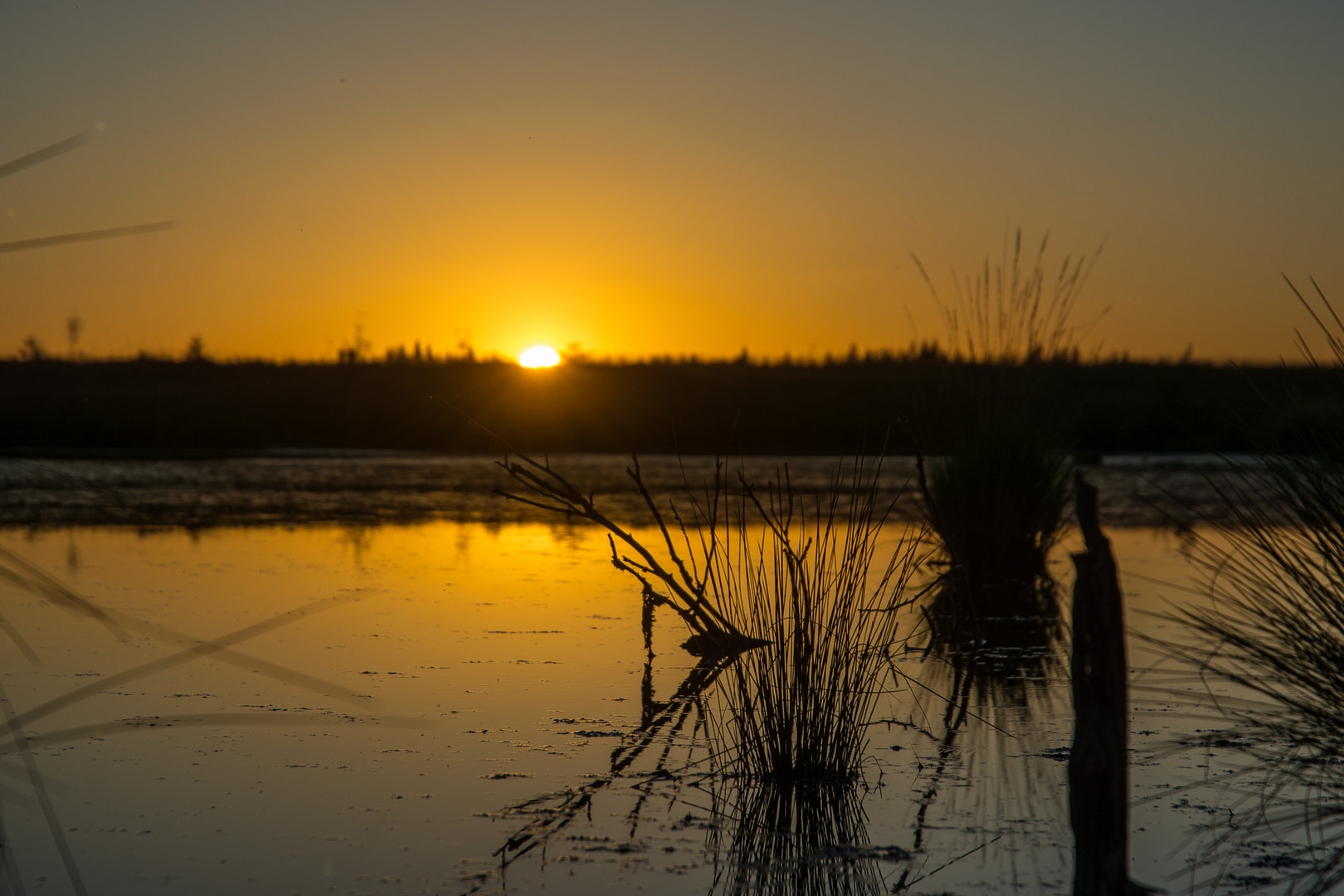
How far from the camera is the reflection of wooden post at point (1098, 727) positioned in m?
2.46

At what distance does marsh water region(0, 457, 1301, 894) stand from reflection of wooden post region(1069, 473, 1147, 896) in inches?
21.7

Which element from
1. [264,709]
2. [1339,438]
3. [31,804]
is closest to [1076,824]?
[1339,438]

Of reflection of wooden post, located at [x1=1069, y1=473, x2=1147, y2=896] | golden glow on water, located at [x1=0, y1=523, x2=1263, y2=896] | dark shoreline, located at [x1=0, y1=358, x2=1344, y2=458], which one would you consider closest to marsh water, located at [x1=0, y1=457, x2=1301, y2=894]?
golden glow on water, located at [x1=0, y1=523, x2=1263, y2=896]

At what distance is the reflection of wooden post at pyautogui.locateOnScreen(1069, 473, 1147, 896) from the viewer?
246cm

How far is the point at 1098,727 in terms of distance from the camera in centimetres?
248

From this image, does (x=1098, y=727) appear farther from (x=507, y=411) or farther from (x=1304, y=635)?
(x=507, y=411)

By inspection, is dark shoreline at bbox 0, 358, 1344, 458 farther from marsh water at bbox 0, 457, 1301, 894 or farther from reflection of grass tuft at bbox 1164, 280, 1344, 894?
reflection of grass tuft at bbox 1164, 280, 1344, 894

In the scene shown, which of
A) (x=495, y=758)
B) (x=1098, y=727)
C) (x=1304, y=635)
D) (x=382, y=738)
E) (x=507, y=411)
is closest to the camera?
(x=1098, y=727)

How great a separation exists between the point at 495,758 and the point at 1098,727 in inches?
88.0

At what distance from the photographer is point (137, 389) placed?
26.1 metres

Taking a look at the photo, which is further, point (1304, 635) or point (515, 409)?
→ point (515, 409)

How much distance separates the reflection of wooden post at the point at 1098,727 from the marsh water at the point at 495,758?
1.81ft

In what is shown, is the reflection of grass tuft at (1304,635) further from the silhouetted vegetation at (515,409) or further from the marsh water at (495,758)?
the silhouetted vegetation at (515,409)

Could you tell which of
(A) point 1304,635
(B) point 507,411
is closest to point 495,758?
(A) point 1304,635
